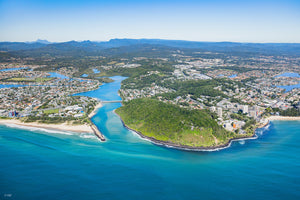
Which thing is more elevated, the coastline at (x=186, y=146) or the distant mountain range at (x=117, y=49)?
the distant mountain range at (x=117, y=49)

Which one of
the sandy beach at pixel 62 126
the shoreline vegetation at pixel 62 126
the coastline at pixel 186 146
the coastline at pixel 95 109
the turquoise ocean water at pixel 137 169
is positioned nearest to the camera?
the turquoise ocean water at pixel 137 169

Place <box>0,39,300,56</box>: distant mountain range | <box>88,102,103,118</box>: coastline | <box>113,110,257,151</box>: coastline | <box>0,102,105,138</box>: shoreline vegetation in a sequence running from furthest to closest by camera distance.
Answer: <box>0,39,300,56</box>: distant mountain range → <box>88,102,103,118</box>: coastline → <box>0,102,105,138</box>: shoreline vegetation → <box>113,110,257,151</box>: coastline

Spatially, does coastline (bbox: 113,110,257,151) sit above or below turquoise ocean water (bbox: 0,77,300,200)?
above

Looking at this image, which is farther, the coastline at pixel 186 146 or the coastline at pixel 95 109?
the coastline at pixel 95 109

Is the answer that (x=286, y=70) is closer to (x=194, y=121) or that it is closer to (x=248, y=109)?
(x=248, y=109)

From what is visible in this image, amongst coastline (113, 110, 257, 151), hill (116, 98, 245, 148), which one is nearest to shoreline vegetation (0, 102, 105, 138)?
hill (116, 98, 245, 148)

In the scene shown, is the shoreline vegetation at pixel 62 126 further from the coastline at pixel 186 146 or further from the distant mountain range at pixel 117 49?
the distant mountain range at pixel 117 49

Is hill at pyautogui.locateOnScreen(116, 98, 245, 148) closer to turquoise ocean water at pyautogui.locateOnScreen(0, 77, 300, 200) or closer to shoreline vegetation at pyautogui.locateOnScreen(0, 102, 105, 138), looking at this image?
turquoise ocean water at pyautogui.locateOnScreen(0, 77, 300, 200)

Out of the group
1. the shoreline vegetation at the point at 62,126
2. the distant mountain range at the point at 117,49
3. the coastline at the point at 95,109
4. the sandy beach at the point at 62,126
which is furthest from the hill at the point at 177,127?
the distant mountain range at the point at 117,49
